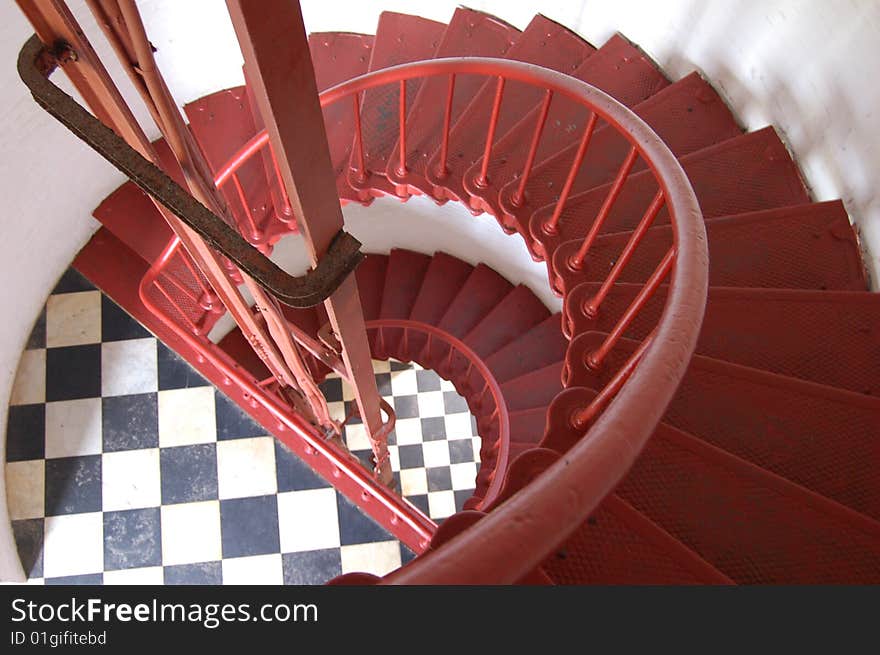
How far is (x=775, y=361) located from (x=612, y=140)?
1339 millimetres

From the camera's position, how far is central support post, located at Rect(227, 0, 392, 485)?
3.76 feet

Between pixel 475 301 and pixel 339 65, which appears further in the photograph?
pixel 475 301

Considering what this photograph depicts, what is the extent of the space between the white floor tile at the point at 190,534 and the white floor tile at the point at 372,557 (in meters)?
0.78

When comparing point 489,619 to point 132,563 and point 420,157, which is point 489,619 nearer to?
point 420,157

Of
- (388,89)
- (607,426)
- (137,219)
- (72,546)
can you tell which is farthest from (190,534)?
(607,426)

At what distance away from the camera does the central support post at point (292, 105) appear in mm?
1146

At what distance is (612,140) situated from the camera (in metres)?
3.23

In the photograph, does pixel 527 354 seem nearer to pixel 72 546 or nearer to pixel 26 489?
pixel 72 546

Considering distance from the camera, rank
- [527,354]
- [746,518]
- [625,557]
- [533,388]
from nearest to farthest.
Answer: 1. [625,557]
2. [746,518]
3. [533,388]
4. [527,354]

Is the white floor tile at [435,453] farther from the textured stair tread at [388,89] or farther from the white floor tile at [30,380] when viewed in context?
the white floor tile at [30,380]

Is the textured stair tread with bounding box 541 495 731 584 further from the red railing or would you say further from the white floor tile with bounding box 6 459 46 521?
the white floor tile with bounding box 6 459 46 521

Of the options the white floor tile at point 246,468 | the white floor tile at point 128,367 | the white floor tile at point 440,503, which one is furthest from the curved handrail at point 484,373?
the white floor tile at point 128,367

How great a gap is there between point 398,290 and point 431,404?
0.96 meters

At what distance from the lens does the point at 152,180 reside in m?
1.46
